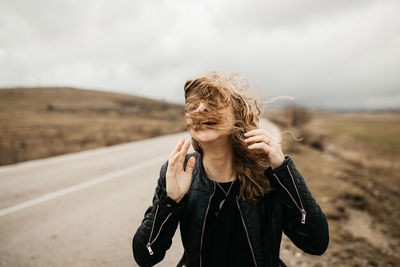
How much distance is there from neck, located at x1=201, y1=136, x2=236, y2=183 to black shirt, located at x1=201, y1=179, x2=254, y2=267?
22 cm

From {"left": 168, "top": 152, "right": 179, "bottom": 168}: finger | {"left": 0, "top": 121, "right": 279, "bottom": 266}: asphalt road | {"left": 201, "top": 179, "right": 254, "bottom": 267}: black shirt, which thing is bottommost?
{"left": 0, "top": 121, "right": 279, "bottom": 266}: asphalt road

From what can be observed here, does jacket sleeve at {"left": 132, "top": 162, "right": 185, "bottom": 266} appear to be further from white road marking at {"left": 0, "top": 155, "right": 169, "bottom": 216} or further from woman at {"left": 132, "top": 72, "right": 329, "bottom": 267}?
white road marking at {"left": 0, "top": 155, "right": 169, "bottom": 216}

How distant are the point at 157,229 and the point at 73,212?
377cm

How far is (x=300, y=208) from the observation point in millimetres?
1366

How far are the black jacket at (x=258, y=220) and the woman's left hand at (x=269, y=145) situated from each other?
0.16 feet

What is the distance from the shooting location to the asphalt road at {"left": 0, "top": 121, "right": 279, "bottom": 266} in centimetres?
304

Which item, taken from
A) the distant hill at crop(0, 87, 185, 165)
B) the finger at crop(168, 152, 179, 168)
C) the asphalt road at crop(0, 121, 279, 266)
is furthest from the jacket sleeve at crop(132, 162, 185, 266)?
the distant hill at crop(0, 87, 185, 165)

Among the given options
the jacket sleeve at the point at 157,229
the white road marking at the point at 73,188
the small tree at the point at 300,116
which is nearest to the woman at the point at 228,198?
the jacket sleeve at the point at 157,229

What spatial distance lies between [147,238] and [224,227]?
550mm

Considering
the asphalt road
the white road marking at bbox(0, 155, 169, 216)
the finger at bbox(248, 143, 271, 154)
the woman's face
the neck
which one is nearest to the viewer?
the finger at bbox(248, 143, 271, 154)

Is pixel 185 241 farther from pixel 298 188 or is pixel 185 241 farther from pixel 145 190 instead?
pixel 145 190

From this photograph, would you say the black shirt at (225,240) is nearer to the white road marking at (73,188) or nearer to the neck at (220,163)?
the neck at (220,163)

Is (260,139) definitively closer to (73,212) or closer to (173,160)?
(173,160)

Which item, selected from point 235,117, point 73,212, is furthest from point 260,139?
point 73,212
